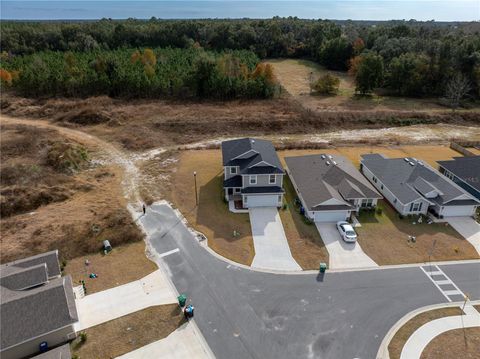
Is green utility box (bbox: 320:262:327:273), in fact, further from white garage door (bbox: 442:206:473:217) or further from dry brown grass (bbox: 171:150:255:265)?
white garage door (bbox: 442:206:473:217)

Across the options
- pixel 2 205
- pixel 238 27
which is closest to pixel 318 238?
pixel 2 205

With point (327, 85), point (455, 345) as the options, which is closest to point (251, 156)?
point (455, 345)

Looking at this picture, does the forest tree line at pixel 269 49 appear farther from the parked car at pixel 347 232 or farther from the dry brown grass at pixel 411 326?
the dry brown grass at pixel 411 326

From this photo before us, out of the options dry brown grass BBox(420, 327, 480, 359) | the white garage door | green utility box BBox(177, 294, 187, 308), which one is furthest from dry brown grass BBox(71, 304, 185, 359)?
the white garage door

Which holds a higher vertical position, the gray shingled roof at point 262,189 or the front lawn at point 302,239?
the gray shingled roof at point 262,189

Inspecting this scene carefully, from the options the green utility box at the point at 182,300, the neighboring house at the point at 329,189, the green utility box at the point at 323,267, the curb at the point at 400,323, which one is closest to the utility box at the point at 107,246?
the green utility box at the point at 182,300

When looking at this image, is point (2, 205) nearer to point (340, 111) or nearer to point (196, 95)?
point (196, 95)
